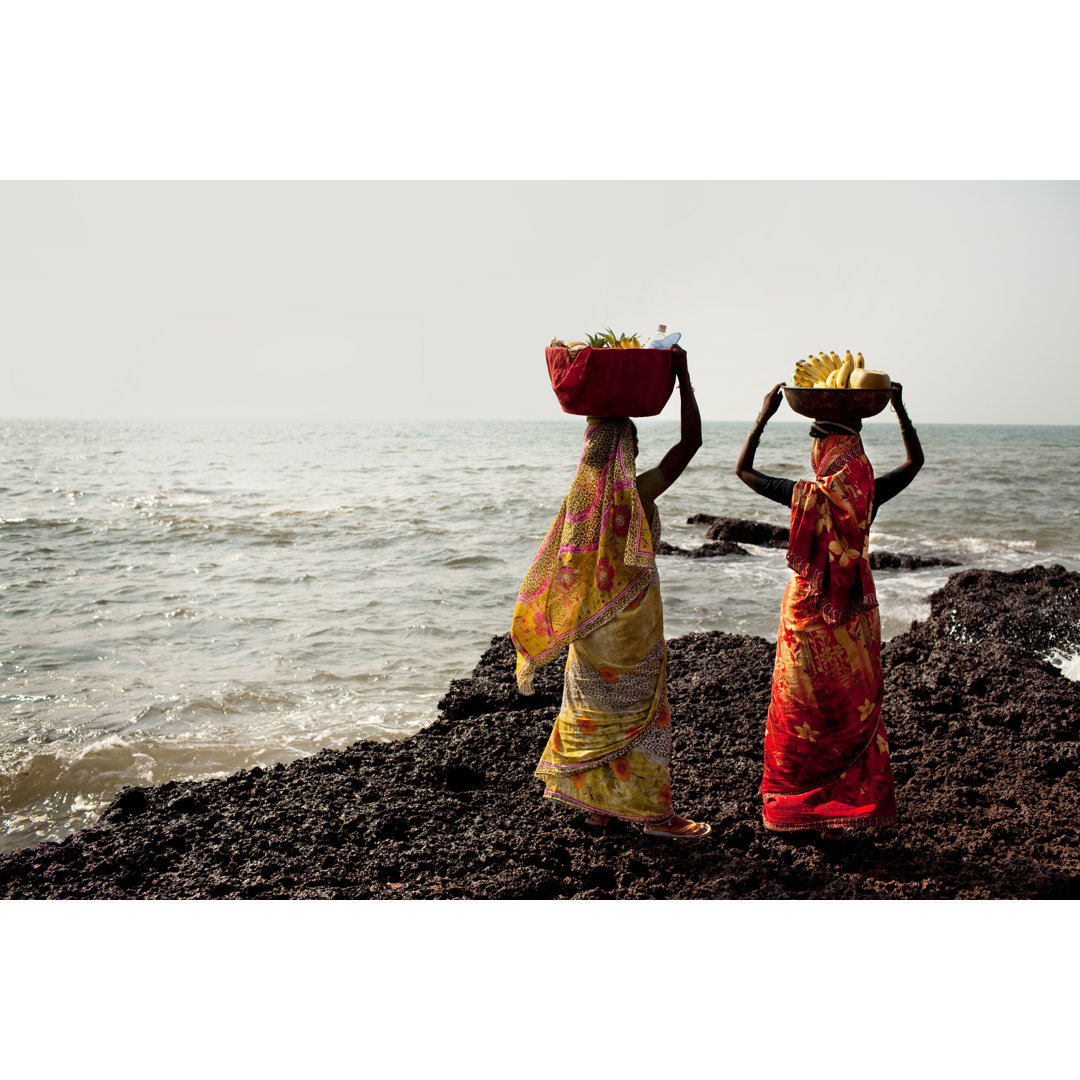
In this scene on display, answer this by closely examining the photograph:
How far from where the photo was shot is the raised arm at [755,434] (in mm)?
3436

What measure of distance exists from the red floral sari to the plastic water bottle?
27.7 inches

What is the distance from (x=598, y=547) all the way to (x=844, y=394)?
1.11 m

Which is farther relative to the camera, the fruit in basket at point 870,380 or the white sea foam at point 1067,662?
the white sea foam at point 1067,662

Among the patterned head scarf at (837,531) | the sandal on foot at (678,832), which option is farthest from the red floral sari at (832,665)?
the sandal on foot at (678,832)

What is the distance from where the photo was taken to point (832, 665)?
11.0 feet

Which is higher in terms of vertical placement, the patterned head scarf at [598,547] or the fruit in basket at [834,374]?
the fruit in basket at [834,374]

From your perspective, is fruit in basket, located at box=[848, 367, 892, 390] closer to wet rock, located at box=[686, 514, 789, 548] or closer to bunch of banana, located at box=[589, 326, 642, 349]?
bunch of banana, located at box=[589, 326, 642, 349]

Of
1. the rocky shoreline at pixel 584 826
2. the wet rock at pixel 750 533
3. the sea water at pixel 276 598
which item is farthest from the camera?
the wet rock at pixel 750 533

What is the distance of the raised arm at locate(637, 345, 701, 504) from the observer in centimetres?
333

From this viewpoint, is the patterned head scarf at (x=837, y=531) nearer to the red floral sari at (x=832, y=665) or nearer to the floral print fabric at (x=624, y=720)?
the red floral sari at (x=832, y=665)

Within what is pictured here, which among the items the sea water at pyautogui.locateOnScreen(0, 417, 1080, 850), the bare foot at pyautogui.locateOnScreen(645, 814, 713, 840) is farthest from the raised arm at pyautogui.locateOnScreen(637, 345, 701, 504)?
the sea water at pyautogui.locateOnScreen(0, 417, 1080, 850)

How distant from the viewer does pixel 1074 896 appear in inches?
117

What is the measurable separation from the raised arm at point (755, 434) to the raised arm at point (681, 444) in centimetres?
23

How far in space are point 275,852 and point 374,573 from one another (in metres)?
9.00
